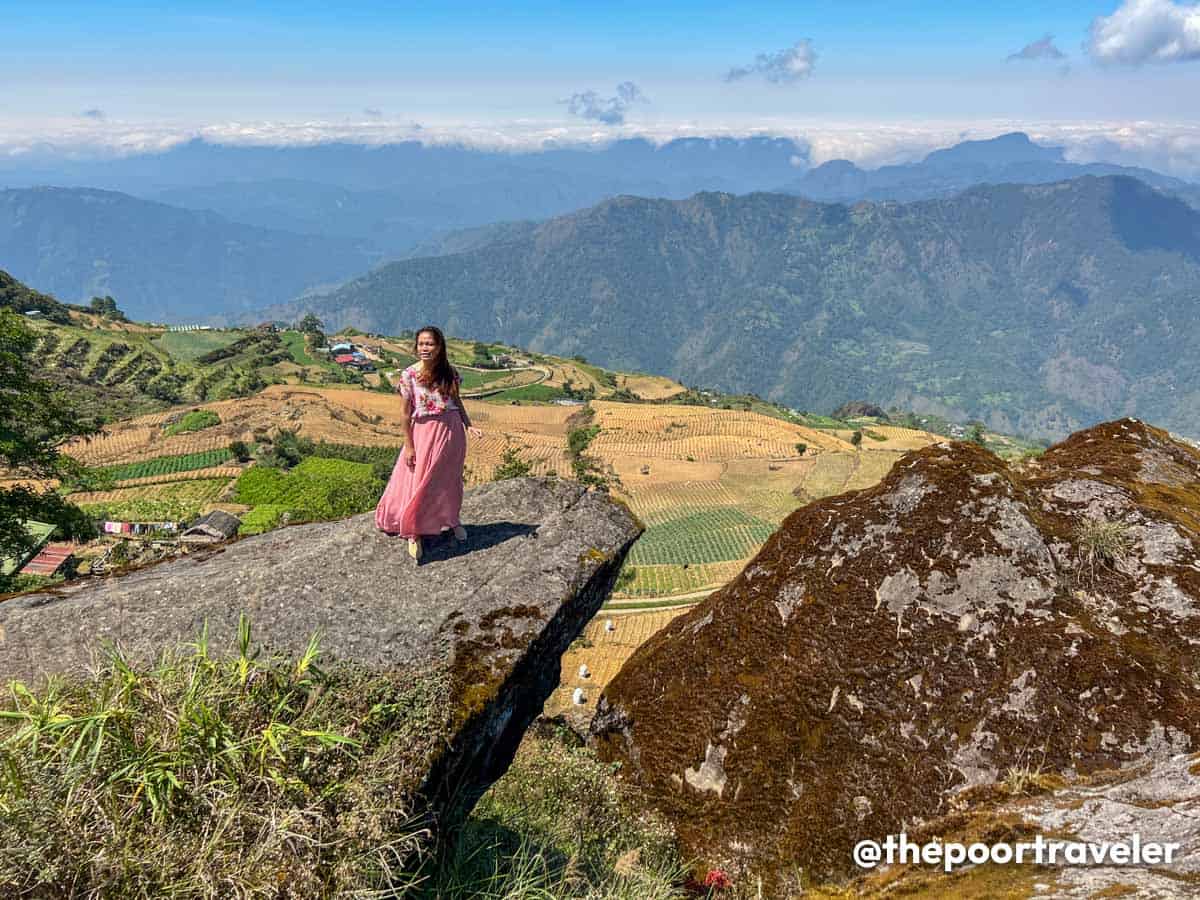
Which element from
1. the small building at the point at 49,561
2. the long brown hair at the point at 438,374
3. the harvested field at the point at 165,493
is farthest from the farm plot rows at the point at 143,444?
the long brown hair at the point at 438,374

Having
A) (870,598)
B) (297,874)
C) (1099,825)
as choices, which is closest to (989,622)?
(870,598)

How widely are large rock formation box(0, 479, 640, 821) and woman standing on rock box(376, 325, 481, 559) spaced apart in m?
0.33

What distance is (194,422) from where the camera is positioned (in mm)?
78688

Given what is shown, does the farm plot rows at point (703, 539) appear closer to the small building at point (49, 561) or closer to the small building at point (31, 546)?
the small building at point (49, 561)

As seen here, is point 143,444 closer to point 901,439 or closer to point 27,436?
point 27,436

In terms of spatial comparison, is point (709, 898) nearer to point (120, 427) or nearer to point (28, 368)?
point (28, 368)

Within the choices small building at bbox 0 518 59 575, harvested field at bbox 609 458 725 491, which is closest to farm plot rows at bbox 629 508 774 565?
harvested field at bbox 609 458 725 491

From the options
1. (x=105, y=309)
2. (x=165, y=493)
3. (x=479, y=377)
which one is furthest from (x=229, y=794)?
(x=105, y=309)

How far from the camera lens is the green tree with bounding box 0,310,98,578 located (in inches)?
537

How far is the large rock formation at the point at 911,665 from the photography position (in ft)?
18.2

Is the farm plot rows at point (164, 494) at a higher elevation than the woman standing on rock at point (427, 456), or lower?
lower

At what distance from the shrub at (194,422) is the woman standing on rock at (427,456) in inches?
3261

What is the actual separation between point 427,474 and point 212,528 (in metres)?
45.5

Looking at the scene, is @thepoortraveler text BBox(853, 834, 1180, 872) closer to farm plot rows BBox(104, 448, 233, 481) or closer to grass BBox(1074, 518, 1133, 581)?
Answer: grass BBox(1074, 518, 1133, 581)
